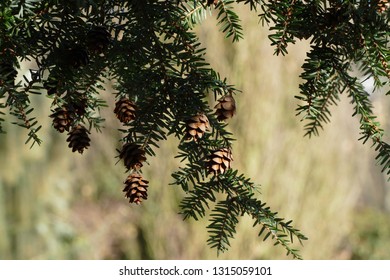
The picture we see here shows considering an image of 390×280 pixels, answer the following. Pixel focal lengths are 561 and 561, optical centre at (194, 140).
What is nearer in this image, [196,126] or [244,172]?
[196,126]

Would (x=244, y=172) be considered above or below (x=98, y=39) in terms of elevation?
above

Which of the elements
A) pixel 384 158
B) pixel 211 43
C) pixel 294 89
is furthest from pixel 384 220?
pixel 384 158

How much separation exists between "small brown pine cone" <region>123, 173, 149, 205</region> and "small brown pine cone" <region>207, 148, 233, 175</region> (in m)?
0.08

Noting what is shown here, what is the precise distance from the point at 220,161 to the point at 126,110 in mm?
106

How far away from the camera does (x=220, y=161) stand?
536 mm

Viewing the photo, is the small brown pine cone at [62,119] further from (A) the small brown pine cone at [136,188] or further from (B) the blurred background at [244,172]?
(B) the blurred background at [244,172]

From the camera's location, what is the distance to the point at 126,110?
0.55 meters

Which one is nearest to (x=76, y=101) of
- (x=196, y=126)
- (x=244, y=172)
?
(x=196, y=126)

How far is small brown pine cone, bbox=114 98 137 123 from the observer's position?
549 mm

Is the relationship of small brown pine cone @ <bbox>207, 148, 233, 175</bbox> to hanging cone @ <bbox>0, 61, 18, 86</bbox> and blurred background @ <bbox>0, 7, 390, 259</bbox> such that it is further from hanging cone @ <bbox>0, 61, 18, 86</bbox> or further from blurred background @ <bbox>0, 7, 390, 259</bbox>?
blurred background @ <bbox>0, 7, 390, 259</bbox>

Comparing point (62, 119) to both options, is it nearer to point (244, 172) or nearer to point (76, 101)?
point (76, 101)

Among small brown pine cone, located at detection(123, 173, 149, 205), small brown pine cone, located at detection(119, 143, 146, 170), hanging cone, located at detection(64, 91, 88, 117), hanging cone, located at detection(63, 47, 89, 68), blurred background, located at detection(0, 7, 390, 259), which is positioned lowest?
small brown pine cone, located at detection(123, 173, 149, 205)

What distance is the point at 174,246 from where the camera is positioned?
2.79 meters

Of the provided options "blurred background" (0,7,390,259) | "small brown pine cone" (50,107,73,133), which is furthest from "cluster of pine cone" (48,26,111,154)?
"blurred background" (0,7,390,259)
